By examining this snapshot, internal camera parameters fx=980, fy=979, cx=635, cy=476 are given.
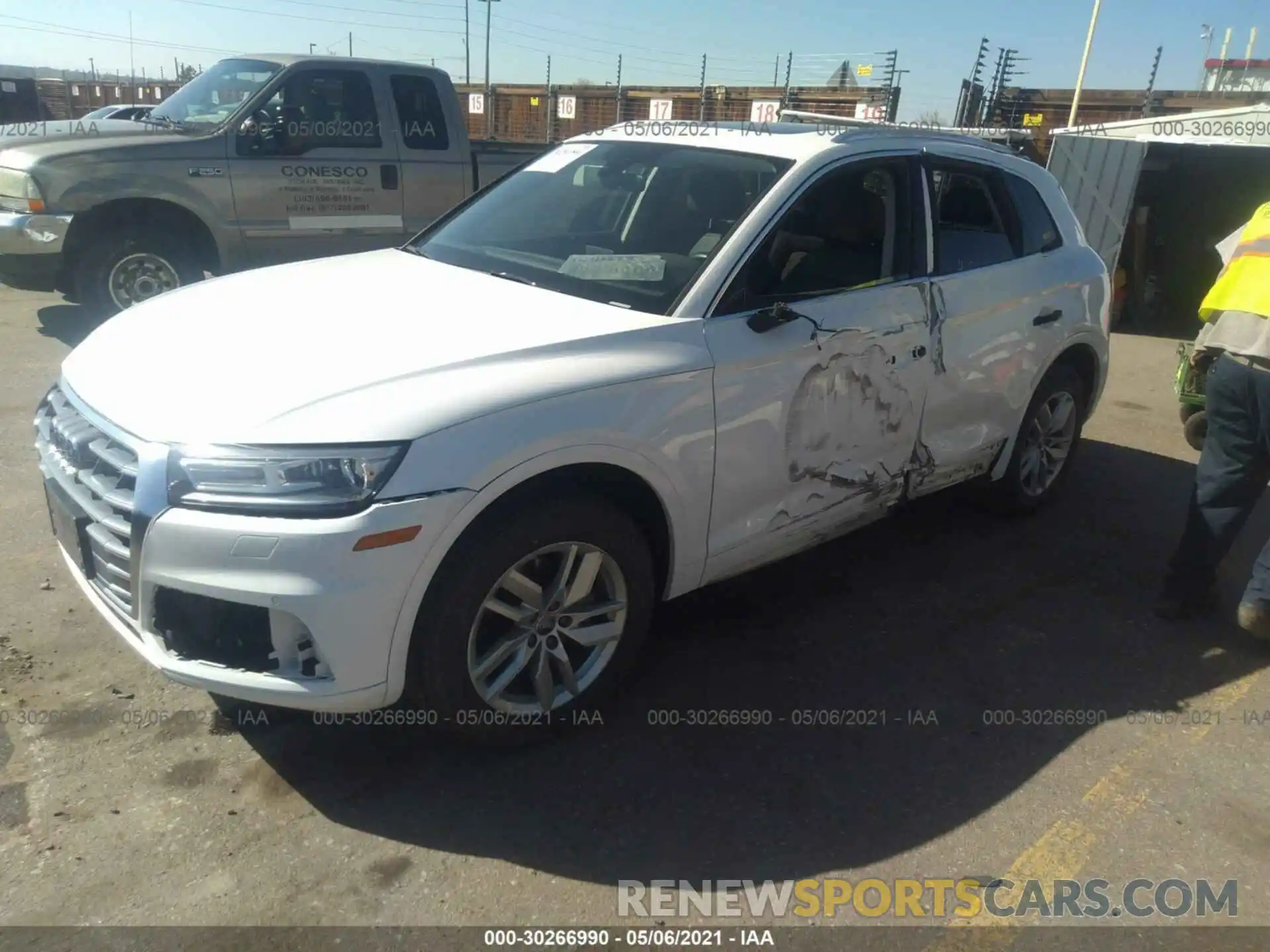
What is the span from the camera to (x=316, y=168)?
25.6 ft

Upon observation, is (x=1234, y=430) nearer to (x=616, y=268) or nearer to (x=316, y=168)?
(x=616, y=268)

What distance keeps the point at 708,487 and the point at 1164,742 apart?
6.02ft

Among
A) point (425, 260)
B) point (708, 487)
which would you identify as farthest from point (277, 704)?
point (425, 260)

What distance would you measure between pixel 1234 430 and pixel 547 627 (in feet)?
9.70

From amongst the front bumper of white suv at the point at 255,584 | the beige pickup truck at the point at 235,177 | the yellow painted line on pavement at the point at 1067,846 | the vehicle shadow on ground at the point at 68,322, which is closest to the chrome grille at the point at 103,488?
the front bumper of white suv at the point at 255,584

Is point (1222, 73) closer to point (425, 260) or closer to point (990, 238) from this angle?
point (990, 238)

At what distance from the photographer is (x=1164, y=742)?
3.39 metres

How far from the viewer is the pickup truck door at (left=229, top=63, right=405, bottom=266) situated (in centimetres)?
760

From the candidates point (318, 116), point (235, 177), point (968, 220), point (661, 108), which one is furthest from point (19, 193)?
point (661, 108)

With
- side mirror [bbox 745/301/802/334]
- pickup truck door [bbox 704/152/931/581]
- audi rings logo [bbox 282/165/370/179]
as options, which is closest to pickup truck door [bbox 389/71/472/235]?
audi rings logo [bbox 282/165/370/179]

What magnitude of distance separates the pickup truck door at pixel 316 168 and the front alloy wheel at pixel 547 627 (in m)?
5.90

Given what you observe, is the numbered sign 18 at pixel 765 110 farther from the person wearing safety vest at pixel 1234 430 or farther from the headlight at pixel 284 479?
the headlight at pixel 284 479

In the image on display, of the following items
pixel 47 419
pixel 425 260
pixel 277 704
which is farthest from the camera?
pixel 425 260

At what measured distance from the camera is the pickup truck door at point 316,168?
24.9 feet
